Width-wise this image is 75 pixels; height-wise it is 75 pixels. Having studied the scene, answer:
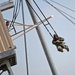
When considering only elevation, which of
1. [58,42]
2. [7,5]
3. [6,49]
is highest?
[7,5]

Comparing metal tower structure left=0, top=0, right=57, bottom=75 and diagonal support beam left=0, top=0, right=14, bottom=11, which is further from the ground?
diagonal support beam left=0, top=0, right=14, bottom=11

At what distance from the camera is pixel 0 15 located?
15.2m

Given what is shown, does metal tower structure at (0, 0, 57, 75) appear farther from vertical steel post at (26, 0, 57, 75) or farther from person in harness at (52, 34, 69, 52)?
person in harness at (52, 34, 69, 52)

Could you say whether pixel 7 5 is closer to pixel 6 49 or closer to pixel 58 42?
pixel 58 42

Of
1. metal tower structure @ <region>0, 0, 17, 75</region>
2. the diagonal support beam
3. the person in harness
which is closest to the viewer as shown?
metal tower structure @ <region>0, 0, 17, 75</region>

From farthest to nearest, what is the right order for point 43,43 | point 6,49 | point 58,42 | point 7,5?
1. point 7,5
2. point 58,42
3. point 43,43
4. point 6,49

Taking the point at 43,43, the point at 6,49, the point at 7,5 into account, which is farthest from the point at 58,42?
the point at 6,49

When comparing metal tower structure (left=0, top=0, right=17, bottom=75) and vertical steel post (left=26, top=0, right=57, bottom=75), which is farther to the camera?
vertical steel post (left=26, top=0, right=57, bottom=75)

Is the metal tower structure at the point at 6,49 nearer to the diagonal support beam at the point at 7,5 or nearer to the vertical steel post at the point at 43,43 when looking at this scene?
the vertical steel post at the point at 43,43

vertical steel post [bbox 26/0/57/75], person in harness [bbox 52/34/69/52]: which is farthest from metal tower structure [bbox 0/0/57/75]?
person in harness [bbox 52/34/69/52]

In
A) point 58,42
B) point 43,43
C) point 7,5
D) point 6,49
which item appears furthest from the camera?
point 7,5

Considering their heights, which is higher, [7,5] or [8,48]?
[7,5]

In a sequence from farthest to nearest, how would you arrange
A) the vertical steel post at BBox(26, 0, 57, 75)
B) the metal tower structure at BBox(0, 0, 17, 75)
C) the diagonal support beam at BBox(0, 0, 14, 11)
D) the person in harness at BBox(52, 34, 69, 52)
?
1. the diagonal support beam at BBox(0, 0, 14, 11)
2. the person in harness at BBox(52, 34, 69, 52)
3. the vertical steel post at BBox(26, 0, 57, 75)
4. the metal tower structure at BBox(0, 0, 17, 75)

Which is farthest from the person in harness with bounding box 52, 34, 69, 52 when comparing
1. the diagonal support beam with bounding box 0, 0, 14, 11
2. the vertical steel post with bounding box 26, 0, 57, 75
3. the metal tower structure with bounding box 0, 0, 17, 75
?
the diagonal support beam with bounding box 0, 0, 14, 11
